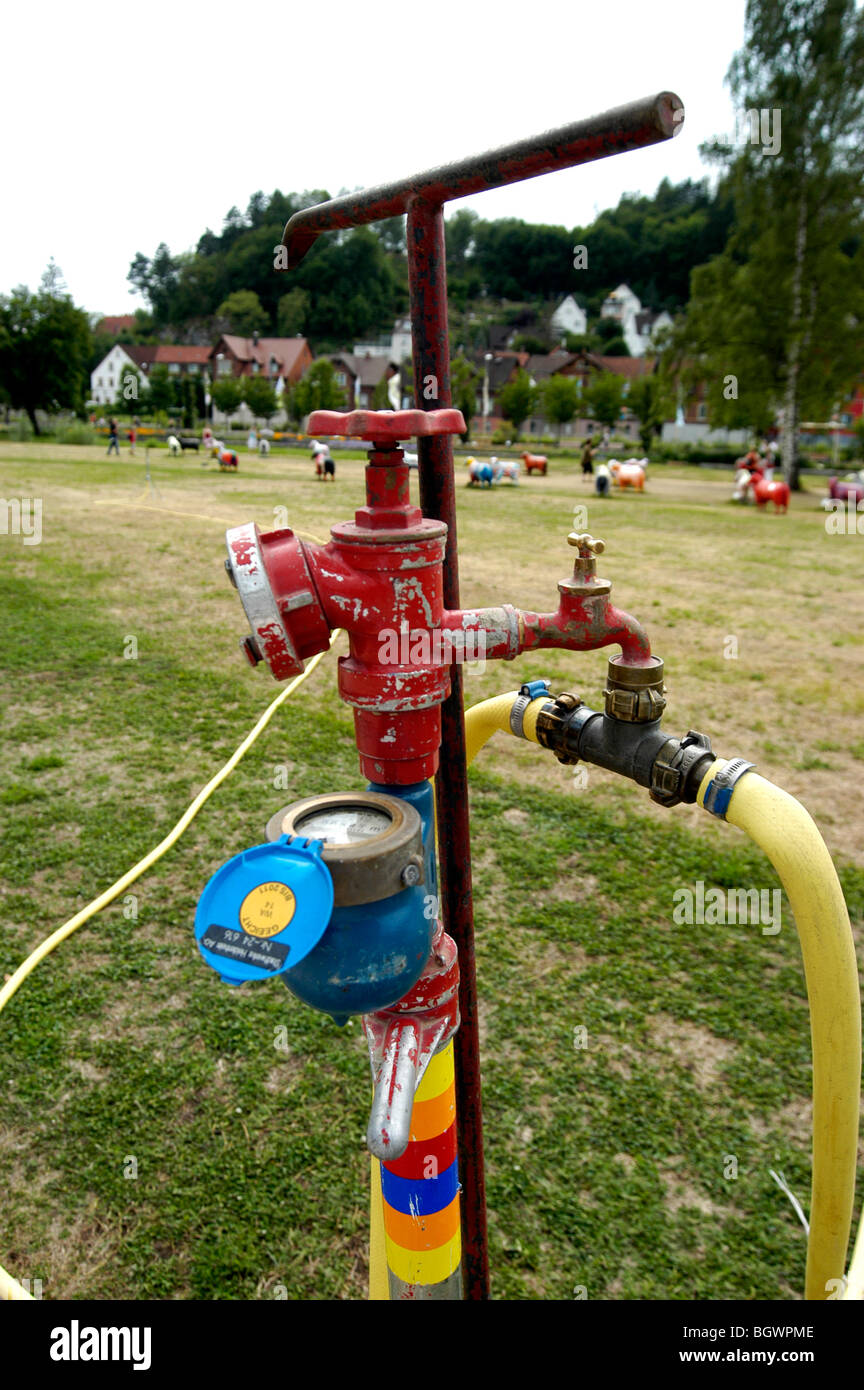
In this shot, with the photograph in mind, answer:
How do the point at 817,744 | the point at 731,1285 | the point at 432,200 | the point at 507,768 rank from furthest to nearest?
the point at 817,744, the point at 507,768, the point at 731,1285, the point at 432,200

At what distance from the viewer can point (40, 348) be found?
122 feet

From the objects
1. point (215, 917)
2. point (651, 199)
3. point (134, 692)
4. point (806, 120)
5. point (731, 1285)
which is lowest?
point (731, 1285)

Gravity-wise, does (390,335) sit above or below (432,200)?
above

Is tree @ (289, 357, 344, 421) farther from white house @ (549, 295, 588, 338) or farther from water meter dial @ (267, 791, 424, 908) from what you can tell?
white house @ (549, 295, 588, 338)

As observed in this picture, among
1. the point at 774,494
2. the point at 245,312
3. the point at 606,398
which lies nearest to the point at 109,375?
the point at 245,312

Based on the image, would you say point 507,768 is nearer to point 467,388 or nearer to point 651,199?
point 467,388

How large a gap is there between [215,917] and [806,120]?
24.8 meters

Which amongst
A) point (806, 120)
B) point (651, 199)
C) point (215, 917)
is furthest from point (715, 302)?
point (651, 199)

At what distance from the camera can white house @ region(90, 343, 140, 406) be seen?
71.5m

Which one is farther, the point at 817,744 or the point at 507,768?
the point at 817,744

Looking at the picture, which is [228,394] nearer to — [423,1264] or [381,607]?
[381,607]

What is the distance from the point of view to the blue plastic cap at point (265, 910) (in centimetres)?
102

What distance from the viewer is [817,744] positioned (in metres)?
5.57

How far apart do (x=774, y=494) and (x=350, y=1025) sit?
1852cm
